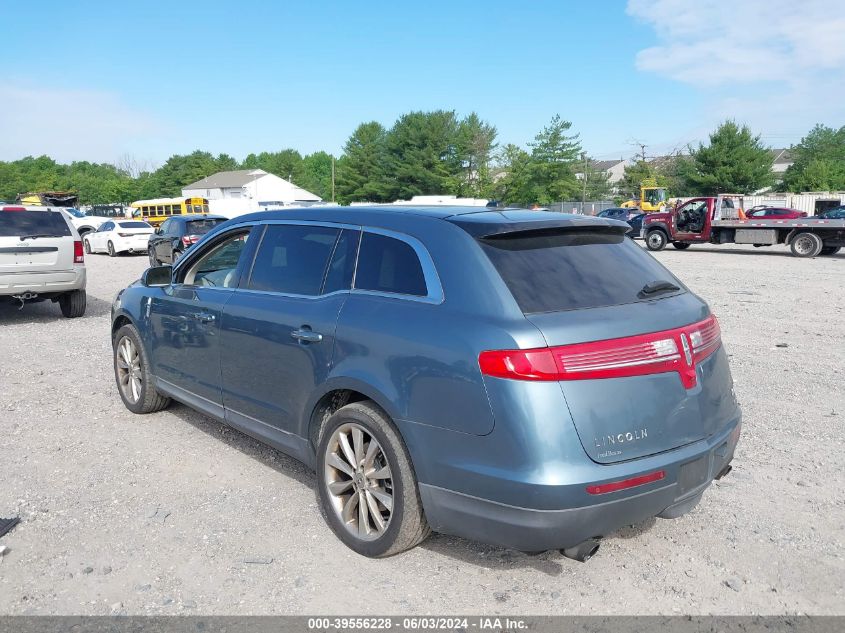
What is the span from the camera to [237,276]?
4598 millimetres

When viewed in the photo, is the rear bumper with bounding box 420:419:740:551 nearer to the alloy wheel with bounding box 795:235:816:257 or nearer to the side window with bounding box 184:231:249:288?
the side window with bounding box 184:231:249:288

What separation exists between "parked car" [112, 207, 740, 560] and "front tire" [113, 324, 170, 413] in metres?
1.75

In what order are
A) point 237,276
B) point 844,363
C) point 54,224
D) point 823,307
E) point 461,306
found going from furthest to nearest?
point 823,307, point 54,224, point 844,363, point 237,276, point 461,306

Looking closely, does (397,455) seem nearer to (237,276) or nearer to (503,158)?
(237,276)

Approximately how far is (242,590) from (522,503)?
1.41 metres

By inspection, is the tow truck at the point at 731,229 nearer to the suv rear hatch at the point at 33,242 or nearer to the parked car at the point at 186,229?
the parked car at the point at 186,229

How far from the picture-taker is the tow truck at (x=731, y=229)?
2266cm

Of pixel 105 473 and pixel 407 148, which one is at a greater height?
pixel 407 148

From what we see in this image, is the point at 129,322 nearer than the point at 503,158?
Yes

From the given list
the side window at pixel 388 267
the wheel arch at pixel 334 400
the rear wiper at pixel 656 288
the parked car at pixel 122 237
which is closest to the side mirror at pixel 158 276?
the wheel arch at pixel 334 400

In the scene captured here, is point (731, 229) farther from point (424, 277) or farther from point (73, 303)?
point (424, 277)

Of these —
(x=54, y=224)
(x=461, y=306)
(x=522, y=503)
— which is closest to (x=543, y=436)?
(x=522, y=503)

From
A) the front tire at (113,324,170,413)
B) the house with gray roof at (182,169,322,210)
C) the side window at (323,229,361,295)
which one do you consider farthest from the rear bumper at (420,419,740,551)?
the house with gray roof at (182,169,322,210)

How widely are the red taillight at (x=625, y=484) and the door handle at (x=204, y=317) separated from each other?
2.78 metres
